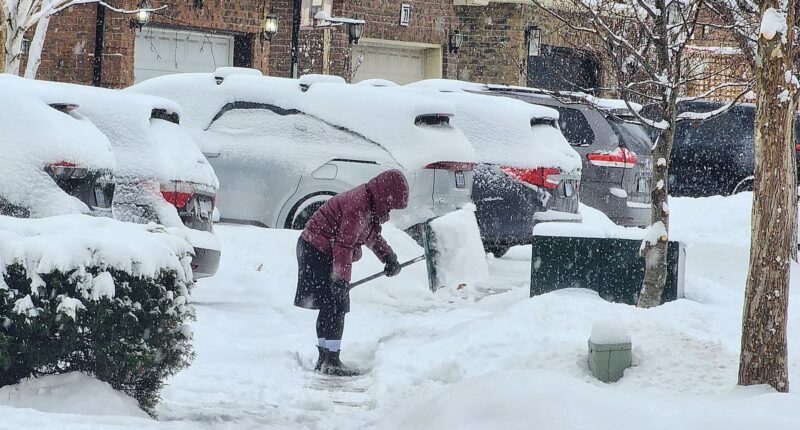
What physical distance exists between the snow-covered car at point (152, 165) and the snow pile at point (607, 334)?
2.95 metres

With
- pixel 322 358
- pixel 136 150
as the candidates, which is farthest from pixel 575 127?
pixel 322 358

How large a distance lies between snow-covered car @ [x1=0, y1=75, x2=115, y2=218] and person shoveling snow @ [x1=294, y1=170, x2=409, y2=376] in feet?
4.39

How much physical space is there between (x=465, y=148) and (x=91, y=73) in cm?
1182

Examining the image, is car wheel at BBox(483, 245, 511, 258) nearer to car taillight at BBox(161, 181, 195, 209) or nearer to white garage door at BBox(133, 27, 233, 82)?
car taillight at BBox(161, 181, 195, 209)

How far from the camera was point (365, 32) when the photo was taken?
25.7 metres

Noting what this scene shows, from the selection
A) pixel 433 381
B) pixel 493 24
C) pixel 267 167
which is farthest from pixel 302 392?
pixel 493 24

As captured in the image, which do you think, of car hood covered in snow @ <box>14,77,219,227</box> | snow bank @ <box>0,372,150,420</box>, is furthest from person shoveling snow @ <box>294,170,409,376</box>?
snow bank @ <box>0,372,150,420</box>

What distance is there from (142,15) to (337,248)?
1380 cm

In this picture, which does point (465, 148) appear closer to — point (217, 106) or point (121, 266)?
point (217, 106)

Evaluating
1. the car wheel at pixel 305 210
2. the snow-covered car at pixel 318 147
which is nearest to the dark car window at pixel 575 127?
the snow-covered car at pixel 318 147

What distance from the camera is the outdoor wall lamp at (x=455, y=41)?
1059 inches

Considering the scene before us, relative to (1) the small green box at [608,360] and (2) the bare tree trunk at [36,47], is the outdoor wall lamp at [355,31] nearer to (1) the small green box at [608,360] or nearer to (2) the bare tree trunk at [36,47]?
(2) the bare tree trunk at [36,47]

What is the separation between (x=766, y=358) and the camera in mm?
5988

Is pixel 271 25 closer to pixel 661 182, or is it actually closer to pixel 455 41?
pixel 455 41
